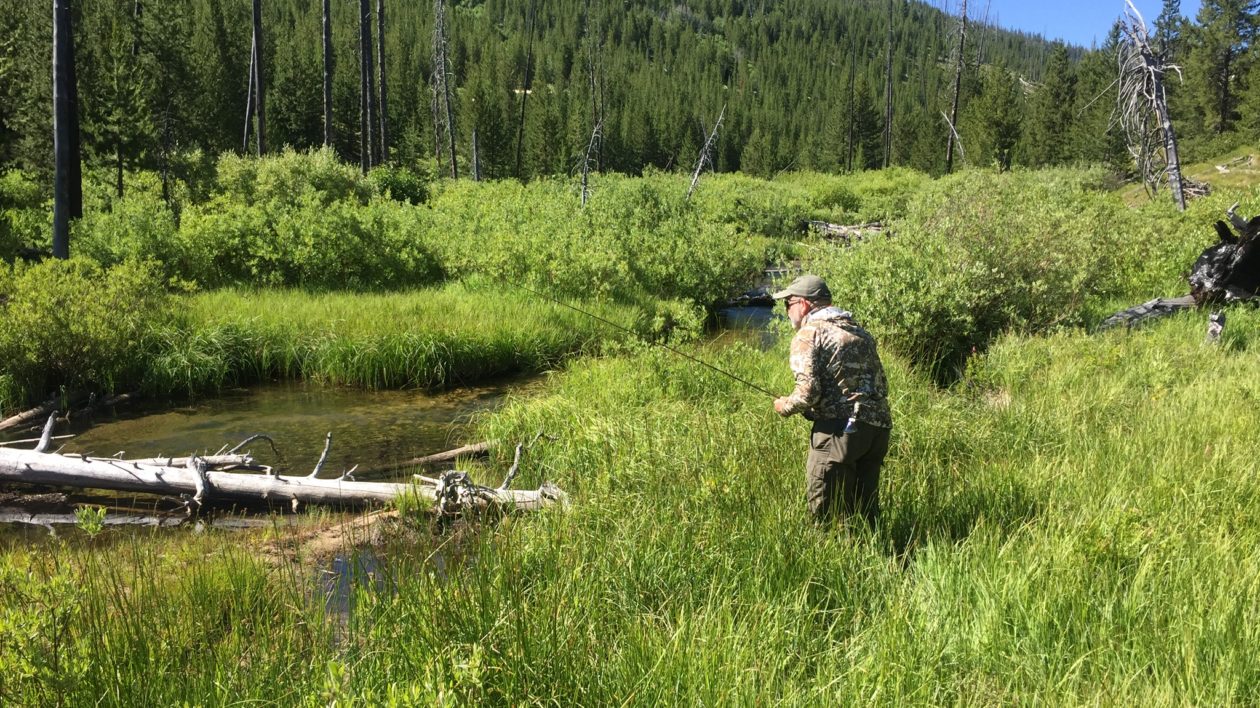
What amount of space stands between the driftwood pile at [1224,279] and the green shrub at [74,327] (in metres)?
13.8

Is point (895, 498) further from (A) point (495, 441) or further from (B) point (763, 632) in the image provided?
(A) point (495, 441)

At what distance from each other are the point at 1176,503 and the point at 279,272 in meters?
14.4

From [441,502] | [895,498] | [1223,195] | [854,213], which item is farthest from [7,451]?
[854,213]

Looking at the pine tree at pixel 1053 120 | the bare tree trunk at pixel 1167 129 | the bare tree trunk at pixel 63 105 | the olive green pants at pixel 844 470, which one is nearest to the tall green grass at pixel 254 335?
the bare tree trunk at pixel 63 105

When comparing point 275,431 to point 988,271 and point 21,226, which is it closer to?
point 988,271

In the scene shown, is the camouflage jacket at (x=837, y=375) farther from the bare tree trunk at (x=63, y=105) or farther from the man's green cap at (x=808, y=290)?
the bare tree trunk at (x=63, y=105)

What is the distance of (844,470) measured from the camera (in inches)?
196

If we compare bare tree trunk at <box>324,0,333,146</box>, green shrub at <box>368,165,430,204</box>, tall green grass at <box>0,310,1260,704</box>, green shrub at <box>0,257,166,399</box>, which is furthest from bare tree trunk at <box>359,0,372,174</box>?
tall green grass at <box>0,310,1260,704</box>

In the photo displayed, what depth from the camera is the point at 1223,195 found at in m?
18.0

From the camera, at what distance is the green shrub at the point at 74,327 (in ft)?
32.4

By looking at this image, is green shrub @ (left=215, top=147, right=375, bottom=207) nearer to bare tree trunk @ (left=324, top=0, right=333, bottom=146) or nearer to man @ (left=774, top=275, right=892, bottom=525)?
bare tree trunk @ (left=324, top=0, right=333, bottom=146)

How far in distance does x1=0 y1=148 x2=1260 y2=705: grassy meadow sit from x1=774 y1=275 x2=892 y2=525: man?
0.77ft

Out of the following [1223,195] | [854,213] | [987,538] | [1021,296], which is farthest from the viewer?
[854,213]

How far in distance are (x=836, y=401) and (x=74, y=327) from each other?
9766mm
